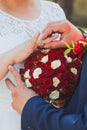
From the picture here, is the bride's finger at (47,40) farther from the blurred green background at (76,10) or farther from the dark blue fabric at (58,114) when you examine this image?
the blurred green background at (76,10)

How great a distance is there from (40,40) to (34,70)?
0.17m

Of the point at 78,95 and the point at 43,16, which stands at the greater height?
the point at 43,16

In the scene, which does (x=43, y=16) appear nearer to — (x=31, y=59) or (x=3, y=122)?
(x=31, y=59)

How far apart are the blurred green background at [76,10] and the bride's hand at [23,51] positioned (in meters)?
8.10

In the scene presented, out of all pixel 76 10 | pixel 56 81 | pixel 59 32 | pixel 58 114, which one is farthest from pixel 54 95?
pixel 76 10

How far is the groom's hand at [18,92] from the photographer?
8.30ft

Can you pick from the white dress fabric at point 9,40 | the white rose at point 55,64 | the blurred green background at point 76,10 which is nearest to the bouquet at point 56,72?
the white rose at point 55,64

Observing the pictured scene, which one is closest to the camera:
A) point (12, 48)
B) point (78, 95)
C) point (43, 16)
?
point (78, 95)

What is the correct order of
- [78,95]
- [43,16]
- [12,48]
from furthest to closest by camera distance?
[43,16] < [12,48] < [78,95]

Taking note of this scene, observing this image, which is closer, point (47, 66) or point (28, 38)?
point (47, 66)

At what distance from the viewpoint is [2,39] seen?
2.75 meters

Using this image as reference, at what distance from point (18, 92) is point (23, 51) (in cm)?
21

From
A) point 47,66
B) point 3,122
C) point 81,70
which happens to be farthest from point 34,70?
point 3,122

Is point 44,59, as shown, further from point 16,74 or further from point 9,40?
point 9,40
